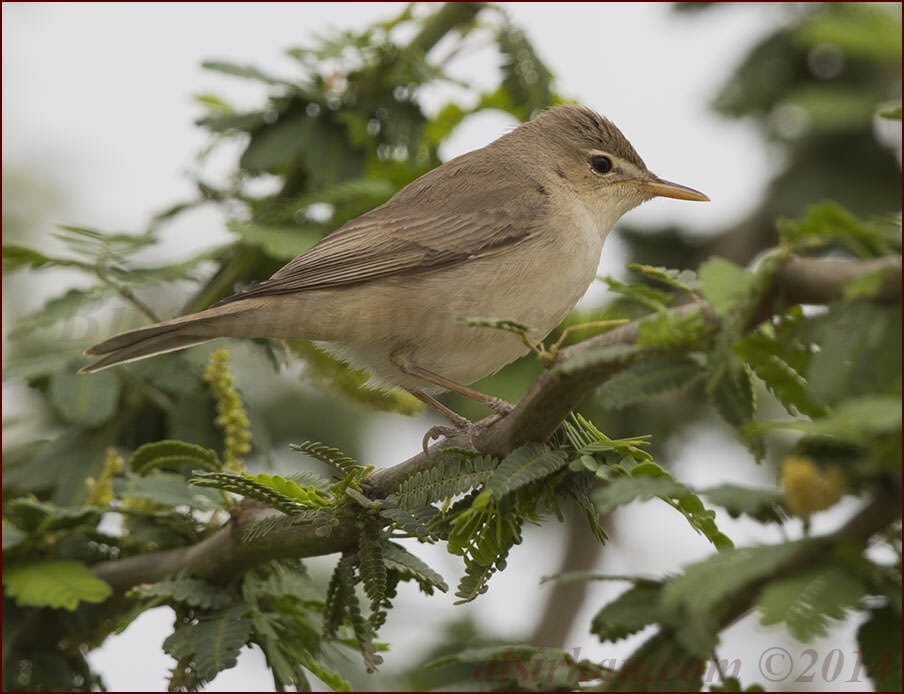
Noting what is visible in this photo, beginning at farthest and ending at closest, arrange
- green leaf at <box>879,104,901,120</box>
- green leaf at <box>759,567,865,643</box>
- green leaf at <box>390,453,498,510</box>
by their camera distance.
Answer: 1. green leaf at <box>390,453,498,510</box>
2. green leaf at <box>879,104,901,120</box>
3. green leaf at <box>759,567,865,643</box>

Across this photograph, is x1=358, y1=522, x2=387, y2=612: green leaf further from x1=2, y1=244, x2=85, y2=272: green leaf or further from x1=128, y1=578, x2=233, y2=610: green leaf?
x1=2, y1=244, x2=85, y2=272: green leaf

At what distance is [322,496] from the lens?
3258mm

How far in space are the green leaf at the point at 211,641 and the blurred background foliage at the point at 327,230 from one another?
912 mm

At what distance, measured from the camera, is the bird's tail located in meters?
4.45

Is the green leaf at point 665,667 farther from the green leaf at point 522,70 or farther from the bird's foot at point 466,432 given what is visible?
the green leaf at point 522,70

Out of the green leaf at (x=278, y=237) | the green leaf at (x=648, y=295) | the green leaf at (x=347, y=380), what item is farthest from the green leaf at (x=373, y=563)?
the green leaf at (x=278, y=237)

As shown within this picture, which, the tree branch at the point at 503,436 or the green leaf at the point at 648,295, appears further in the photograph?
the green leaf at the point at 648,295

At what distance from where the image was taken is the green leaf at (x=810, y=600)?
75.2 inches

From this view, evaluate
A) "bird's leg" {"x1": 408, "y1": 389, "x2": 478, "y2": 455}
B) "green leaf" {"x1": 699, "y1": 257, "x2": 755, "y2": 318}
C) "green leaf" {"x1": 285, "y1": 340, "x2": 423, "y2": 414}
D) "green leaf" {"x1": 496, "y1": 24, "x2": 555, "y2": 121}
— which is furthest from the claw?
"green leaf" {"x1": 496, "y1": 24, "x2": 555, "y2": 121}

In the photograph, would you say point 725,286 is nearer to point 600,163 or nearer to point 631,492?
point 631,492

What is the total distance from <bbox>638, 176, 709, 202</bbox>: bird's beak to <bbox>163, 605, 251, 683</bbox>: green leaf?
2.91m

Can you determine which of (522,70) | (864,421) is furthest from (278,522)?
(522,70)

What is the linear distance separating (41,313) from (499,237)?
193 centimetres

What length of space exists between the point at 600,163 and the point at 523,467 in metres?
3.19
